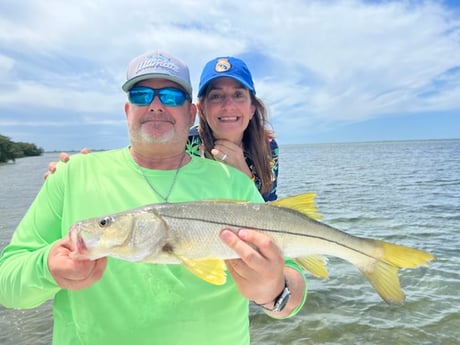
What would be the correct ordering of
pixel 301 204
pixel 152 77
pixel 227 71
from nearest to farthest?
pixel 301 204 < pixel 152 77 < pixel 227 71

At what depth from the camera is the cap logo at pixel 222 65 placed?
408cm

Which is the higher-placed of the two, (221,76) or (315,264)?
(221,76)

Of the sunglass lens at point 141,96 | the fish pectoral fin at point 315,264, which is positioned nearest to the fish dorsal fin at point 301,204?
the fish pectoral fin at point 315,264

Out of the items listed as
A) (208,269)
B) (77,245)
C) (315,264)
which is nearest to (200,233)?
(208,269)

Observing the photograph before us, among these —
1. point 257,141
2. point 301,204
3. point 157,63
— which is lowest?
point 301,204

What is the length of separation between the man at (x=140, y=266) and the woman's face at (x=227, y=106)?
1.42m

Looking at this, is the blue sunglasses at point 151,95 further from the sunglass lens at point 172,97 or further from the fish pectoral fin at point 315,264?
the fish pectoral fin at point 315,264

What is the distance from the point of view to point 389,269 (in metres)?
2.58

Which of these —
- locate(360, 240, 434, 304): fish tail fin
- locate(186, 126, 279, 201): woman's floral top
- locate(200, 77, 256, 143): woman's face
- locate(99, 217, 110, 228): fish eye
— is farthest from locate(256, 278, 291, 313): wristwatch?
locate(200, 77, 256, 143): woman's face

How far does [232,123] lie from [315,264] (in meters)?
2.15

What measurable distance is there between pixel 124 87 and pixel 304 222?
160cm

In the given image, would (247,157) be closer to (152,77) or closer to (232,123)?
(232,123)

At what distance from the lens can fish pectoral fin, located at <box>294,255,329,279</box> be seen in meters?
2.53

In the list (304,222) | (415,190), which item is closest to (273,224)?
(304,222)
